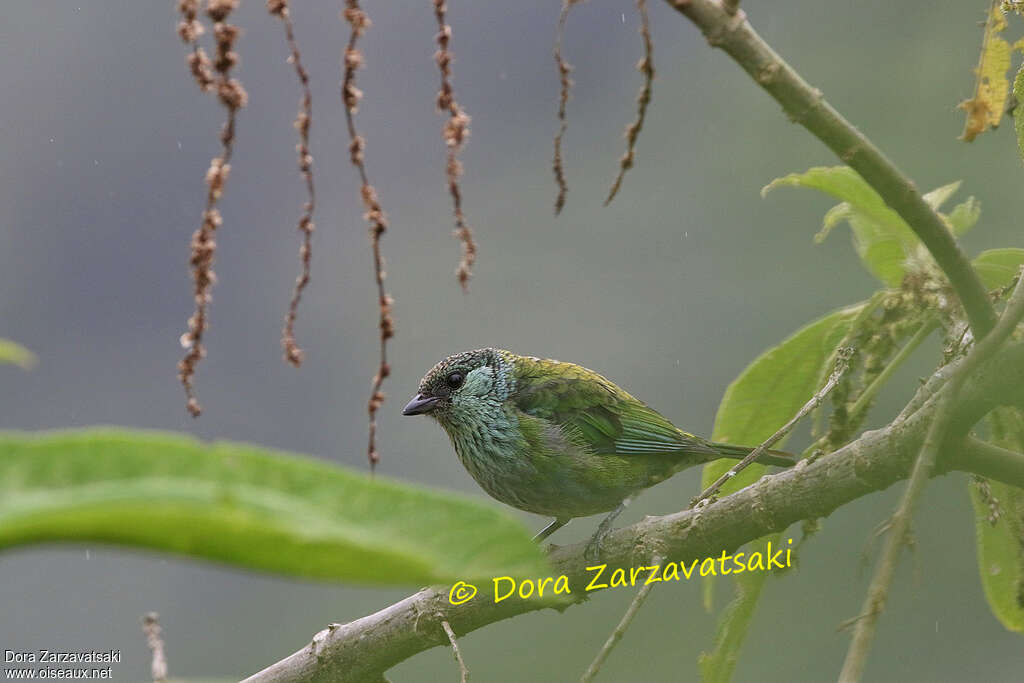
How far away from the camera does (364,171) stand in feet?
4.27

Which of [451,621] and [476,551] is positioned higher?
[451,621]

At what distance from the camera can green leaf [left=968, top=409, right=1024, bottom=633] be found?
6.77 ft

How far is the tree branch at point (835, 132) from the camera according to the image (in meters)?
1.19

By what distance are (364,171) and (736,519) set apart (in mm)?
938

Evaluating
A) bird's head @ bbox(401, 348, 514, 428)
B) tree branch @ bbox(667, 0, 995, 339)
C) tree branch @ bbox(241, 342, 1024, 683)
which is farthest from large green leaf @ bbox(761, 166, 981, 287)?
bird's head @ bbox(401, 348, 514, 428)

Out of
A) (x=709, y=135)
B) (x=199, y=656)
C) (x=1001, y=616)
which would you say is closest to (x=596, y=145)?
(x=709, y=135)

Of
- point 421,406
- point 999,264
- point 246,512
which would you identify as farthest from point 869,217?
point 246,512

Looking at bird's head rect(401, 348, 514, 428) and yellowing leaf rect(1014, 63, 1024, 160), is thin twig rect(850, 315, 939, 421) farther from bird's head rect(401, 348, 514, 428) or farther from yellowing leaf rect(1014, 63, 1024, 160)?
bird's head rect(401, 348, 514, 428)

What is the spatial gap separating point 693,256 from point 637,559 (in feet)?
34.6

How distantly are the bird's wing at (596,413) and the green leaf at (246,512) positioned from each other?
9.62 feet

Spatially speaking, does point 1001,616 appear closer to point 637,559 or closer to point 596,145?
point 637,559

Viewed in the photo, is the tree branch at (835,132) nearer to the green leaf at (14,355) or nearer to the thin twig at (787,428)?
the thin twig at (787,428)

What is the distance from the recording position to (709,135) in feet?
42.7

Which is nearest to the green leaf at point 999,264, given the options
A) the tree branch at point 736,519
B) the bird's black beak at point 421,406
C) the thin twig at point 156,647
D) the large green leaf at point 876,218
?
the large green leaf at point 876,218
